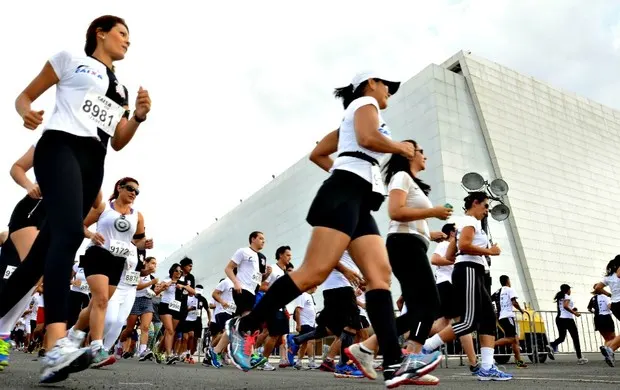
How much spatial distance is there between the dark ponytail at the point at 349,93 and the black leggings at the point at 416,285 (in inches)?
43.3

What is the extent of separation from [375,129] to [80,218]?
1.57 meters

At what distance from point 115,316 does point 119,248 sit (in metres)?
1.01

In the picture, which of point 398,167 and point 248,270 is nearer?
point 398,167

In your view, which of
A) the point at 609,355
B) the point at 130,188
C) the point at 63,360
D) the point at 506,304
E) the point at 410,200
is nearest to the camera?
the point at 63,360

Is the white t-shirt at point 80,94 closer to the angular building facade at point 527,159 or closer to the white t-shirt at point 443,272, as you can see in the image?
the white t-shirt at point 443,272

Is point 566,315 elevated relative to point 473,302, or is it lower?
elevated

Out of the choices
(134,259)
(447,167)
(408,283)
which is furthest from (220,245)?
(408,283)

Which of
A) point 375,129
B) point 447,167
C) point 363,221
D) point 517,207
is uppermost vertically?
point 447,167

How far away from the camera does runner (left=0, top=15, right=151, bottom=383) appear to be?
7.98ft

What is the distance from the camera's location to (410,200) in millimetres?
4105

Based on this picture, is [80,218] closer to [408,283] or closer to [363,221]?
[363,221]

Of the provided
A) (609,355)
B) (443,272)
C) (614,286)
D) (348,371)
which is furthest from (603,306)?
(348,371)

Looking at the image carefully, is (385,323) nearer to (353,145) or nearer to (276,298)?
(276,298)

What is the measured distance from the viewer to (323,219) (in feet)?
9.05
